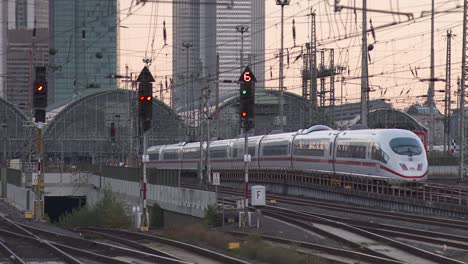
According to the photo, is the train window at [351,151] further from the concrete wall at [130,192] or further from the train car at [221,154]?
the train car at [221,154]

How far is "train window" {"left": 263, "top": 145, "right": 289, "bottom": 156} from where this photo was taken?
203ft

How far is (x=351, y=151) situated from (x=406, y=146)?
490 centimetres

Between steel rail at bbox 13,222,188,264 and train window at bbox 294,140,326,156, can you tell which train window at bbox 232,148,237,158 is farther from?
steel rail at bbox 13,222,188,264

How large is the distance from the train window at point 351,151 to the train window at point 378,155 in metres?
1.29

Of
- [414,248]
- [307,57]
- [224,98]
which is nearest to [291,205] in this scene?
[414,248]

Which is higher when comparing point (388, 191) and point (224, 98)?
point (224, 98)

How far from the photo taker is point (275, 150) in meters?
63.9

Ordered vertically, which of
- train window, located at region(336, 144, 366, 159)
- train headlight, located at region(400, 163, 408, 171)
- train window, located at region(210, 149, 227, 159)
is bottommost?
train headlight, located at region(400, 163, 408, 171)

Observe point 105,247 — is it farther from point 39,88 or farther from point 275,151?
point 275,151

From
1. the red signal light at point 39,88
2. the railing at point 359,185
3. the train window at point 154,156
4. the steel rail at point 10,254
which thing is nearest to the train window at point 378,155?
the railing at point 359,185

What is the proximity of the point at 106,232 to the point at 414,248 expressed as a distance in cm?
1416

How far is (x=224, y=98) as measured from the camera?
139 metres

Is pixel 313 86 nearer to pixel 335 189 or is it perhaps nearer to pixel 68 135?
pixel 335 189

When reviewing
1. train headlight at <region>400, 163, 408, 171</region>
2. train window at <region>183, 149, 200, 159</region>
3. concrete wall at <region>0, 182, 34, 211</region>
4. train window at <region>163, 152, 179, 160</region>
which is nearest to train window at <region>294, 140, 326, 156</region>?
train headlight at <region>400, 163, 408, 171</region>
